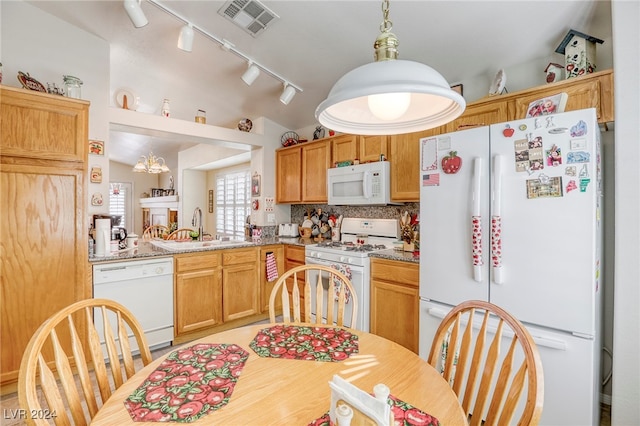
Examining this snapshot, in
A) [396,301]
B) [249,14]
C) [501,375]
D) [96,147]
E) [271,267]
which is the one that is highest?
[249,14]

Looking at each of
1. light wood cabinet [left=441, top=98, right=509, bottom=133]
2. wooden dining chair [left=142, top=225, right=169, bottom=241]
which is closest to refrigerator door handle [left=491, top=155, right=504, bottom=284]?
light wood cabinet [left=441, top=98, right=509, bottom=133]

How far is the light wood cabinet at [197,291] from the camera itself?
2748mm

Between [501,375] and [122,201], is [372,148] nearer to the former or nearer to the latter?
[501,375]

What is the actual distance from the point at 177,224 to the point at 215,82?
3.91 meters

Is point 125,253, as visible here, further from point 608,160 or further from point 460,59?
point 608,160

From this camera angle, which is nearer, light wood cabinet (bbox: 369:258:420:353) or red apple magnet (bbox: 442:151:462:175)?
red apple magnet (bbox: 442:151:462:175)

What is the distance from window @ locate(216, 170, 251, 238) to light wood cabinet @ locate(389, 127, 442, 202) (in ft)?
11.1

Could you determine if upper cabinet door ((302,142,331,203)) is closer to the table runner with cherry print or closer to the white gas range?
the white gas range

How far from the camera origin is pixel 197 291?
2857mm

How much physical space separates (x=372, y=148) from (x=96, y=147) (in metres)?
2.54

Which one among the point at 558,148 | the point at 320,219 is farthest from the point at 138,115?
the point at 558,148

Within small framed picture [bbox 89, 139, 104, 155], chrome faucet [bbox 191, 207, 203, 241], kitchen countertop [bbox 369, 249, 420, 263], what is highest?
small framed picture [bbox 89, 139, 104, 155]

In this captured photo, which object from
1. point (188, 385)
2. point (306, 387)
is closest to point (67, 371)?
point (188, 385)

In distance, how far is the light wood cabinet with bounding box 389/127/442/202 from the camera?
2604mm
